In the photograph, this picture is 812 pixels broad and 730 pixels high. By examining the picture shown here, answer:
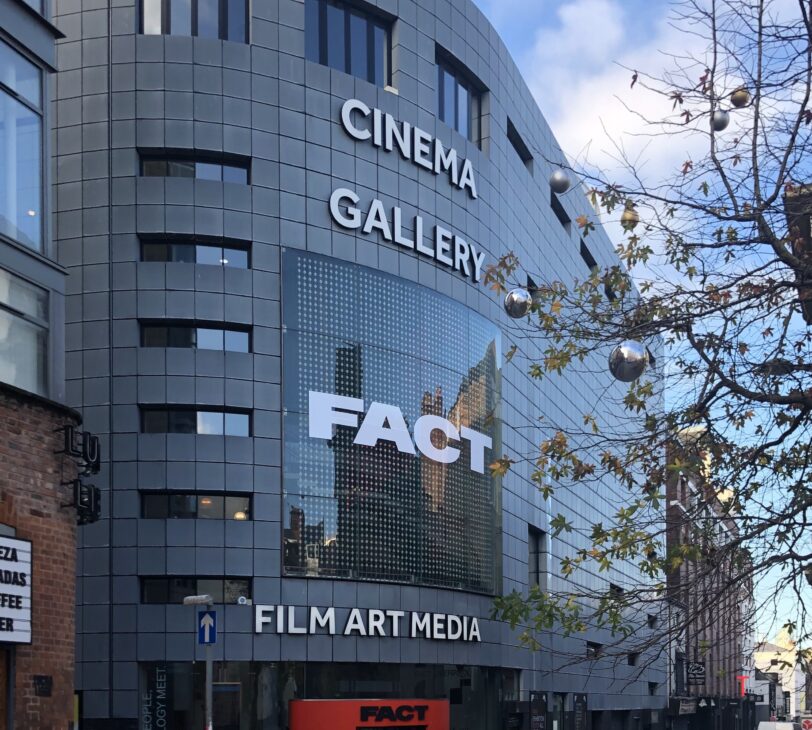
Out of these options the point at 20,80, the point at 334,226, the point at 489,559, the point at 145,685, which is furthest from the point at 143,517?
the point at 20,80

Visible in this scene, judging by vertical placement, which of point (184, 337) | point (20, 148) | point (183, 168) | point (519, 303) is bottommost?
point (519, 303)

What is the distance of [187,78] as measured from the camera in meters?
38.0

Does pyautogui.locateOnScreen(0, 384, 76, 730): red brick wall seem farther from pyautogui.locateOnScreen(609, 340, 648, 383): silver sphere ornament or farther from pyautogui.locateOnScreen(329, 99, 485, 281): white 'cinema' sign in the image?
pyautogui.locateOnScreen(329, 99, 485, 281): white 'cinema' sign

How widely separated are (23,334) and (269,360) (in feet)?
56.1

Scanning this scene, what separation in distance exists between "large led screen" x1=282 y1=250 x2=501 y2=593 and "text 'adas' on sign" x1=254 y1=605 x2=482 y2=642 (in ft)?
3.44

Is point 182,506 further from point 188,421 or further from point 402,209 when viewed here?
point 402,209

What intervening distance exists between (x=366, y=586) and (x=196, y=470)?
6308 mm

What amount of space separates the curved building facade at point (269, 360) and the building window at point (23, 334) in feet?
50.1

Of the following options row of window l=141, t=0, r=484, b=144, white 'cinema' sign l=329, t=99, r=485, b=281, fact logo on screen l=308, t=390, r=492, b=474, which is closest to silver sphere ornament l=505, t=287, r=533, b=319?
fact logo on screen l=308, t=390, r=492, b=474

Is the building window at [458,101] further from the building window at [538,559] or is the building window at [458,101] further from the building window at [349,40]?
A: the building window at [538,559]

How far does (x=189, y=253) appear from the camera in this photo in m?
37.8

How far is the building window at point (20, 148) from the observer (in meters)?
21.0

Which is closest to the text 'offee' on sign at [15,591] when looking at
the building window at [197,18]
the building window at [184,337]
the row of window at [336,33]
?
the building window at [184,337]

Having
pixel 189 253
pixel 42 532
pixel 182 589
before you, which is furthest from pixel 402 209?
pixel 42 532
